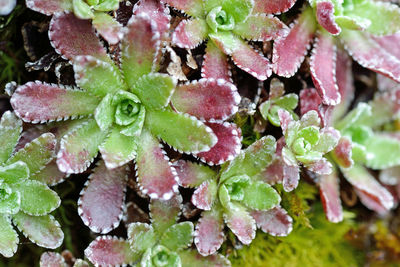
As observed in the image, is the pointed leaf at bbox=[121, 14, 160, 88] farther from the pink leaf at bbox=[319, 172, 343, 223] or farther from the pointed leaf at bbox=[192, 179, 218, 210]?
the pink leaf at bbox=[319, 172, 343, 223]

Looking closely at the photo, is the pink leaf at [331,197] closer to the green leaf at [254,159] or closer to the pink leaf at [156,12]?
the green leaf at [254,159]

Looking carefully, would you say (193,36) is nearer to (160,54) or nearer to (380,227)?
(160,54)

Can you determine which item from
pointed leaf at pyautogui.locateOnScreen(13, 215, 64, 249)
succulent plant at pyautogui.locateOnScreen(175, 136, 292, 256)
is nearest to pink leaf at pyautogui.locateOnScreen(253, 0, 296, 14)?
succulent plant at pyautogui.locateOnScreen(175, 136, 292, 256)

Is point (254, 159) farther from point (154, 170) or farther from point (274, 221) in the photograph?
point (154, 170)

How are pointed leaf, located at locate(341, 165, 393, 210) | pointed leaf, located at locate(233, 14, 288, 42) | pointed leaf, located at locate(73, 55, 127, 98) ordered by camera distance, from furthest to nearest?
pointed leaf, located at locate(341, 165, 393, 210) → pointed leaf, located at locate(233, 14, 288, 42) → pointed leaf, located at locate(73, 55, 127, 98)

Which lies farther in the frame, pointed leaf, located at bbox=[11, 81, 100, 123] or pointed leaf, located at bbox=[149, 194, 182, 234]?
pointed leaf, located at bbox=[149, 194, 182, 234]

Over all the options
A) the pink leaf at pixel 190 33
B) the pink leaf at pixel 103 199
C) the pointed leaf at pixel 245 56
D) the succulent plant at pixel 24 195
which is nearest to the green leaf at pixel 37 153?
the succulent plant at pixel 24 195

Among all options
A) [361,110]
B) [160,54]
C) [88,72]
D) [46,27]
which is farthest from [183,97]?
[361,110]
